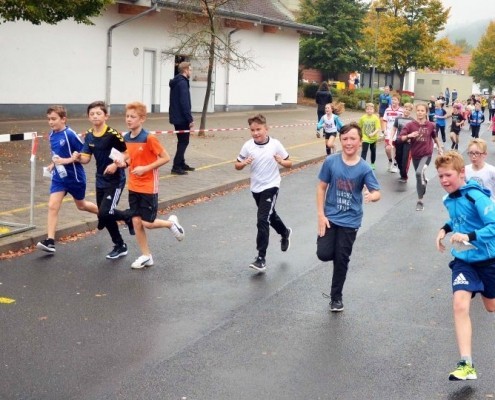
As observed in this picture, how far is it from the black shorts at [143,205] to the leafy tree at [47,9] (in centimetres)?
870

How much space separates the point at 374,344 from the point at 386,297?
1575mm

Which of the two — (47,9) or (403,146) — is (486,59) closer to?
(403,146)

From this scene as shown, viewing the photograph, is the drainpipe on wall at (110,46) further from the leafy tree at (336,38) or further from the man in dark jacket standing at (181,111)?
the leafy tree at (336,38)

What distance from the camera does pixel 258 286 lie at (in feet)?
A: 27.2

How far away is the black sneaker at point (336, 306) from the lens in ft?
24.5

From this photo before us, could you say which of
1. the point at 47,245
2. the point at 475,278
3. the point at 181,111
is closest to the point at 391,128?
the point at 181,111

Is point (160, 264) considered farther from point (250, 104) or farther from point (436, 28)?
point (436, 28)

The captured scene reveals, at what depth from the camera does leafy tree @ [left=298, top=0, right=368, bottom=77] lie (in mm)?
52906

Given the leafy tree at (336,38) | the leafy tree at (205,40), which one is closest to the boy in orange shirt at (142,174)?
the leafy tree at (205,40)

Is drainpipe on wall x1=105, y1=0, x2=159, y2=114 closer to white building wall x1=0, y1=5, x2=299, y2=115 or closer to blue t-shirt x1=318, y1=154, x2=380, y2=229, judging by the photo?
white building wall x1=0, y1=5, x2=299, y2=115

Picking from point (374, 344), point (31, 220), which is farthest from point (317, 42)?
point (374, 344)

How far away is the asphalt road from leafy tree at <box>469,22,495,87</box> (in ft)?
303

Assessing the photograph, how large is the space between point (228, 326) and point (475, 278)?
6.92 ft

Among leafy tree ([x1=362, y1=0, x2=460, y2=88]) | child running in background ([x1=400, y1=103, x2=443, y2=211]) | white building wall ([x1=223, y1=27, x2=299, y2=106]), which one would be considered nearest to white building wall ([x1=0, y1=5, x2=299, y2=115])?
white building wall ([x1=223, y1=27, x2=299, y2=106])
